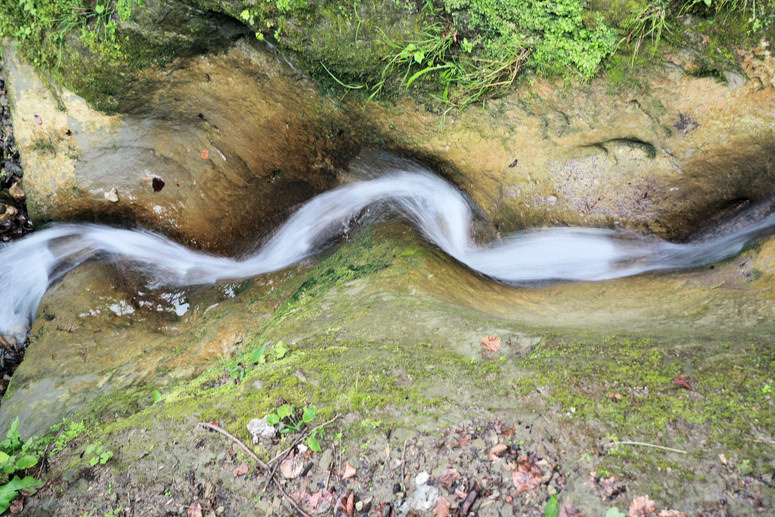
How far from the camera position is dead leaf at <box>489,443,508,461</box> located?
1862 mm

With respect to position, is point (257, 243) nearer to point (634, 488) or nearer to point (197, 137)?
point (197, 137)

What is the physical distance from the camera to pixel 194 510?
1.96 m

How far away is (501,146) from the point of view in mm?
4562

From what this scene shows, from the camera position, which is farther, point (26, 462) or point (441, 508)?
point (26, 462)

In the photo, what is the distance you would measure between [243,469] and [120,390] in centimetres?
176

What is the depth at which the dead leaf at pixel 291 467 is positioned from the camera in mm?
1973

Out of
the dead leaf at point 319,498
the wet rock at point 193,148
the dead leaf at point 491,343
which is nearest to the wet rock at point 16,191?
the wet rock at point 193,148

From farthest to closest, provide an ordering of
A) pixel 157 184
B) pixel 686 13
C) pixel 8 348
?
pixel 157 184 < pixel 8 348 < pixel 686 13

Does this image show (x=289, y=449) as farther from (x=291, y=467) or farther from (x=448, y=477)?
(x=448, y=477)

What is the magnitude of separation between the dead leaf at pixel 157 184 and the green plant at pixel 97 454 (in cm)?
375

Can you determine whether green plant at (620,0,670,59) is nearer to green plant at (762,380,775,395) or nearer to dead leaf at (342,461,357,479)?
green plant at (762,380,775,395)

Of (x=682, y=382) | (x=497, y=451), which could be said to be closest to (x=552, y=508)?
(x=497, y=451)

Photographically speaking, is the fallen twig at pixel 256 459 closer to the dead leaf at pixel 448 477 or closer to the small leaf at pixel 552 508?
the dead leaf at pixel 448 477

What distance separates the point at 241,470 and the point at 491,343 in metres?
1.51
